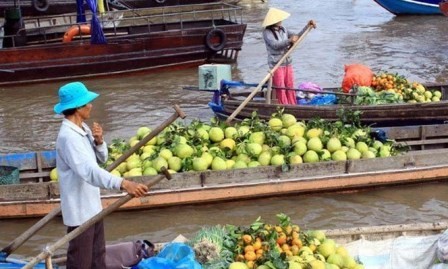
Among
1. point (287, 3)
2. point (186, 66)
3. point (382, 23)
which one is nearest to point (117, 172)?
point (186, 66)

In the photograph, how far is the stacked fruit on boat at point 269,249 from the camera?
472 cm

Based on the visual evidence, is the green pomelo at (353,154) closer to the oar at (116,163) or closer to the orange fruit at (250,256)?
the orange fruit at (250,256)

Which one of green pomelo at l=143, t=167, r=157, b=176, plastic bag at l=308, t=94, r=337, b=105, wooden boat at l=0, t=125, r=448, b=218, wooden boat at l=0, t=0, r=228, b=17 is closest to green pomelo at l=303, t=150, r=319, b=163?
wooden boat at l=0, t=125, r=448, b=218

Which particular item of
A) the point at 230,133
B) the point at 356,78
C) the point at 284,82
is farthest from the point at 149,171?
→ the point at 356,78

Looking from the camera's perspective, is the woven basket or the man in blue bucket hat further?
the woven basket

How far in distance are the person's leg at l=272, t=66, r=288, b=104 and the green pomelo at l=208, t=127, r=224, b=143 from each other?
1.81 metres

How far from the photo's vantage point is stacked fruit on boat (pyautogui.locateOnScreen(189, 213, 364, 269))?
472 cm

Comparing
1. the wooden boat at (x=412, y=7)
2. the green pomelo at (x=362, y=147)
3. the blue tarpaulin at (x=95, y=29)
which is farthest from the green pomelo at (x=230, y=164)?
the wooden boat at (x=412, y=7)

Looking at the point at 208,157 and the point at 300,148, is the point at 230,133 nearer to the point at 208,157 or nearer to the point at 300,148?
the point at 208,157

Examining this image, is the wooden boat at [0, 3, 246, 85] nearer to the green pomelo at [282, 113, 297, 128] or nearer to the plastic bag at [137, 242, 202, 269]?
the green pomelo at [282, 113, 297, 128]

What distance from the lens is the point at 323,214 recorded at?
23.8ft

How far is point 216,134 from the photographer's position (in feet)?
24.5

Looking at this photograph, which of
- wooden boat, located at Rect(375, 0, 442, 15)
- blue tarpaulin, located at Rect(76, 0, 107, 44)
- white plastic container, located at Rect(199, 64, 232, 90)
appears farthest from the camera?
wooden boat, located at Rect(375, 0, 442, 15)

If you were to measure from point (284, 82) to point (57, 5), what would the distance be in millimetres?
13507
